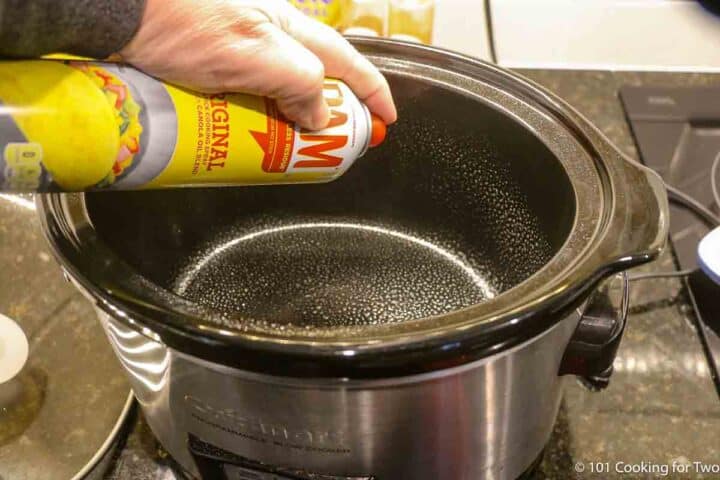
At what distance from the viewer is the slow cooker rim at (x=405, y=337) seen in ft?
1.41

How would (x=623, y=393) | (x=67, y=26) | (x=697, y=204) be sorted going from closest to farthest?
1. (x=67, y=26)
2. (x=623, y=393)
3. (x=697, y=204)

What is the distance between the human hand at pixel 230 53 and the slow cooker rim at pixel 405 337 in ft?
0.49

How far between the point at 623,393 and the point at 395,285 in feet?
0.82

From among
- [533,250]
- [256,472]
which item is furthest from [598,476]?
[256,472]

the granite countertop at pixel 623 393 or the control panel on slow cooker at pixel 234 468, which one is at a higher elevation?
the control panel on slow cooker at pixel 234 468

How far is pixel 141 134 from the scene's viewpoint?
0.47 metres

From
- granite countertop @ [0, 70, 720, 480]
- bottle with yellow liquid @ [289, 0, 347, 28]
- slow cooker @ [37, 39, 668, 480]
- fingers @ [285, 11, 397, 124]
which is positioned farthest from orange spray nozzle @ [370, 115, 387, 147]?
bottle with yellow liquid @ [289, 0, 347, 28]

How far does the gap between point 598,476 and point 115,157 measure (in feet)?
1.62

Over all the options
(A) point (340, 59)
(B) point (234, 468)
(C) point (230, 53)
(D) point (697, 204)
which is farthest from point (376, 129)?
(D) point (697, 204)

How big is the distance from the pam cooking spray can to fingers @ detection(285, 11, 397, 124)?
0.01 metres

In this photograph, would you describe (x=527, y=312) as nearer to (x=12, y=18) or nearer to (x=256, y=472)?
(x=256, y=472)

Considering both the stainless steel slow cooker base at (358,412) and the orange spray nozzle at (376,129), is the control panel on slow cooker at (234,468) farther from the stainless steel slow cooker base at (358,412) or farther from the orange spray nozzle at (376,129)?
the orange spray nozzle at (376,129)

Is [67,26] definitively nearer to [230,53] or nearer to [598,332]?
[230,53]

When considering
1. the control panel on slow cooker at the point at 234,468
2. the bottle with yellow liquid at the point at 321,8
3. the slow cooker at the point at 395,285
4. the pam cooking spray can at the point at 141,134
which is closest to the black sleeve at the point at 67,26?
the pam cooking spray can at the point at 141,134
